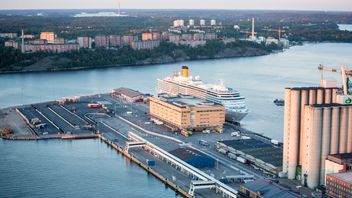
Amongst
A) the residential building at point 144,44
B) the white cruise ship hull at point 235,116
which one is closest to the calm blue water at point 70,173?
the white cruise ship hull at point 235,116

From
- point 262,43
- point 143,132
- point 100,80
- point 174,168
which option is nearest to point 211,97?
point 143,132

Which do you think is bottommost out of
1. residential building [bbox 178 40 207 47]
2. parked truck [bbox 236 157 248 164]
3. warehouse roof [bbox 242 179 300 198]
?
residential building [bbox 178 40 207 47]

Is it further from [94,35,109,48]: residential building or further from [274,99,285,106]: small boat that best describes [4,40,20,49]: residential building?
[274,99,285,106]: small boat

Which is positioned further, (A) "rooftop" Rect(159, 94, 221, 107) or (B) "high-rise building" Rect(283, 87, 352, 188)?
(A) "rooftop" Rect(159, 94, 221, 107)

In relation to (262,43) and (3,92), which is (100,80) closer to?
(3,92)

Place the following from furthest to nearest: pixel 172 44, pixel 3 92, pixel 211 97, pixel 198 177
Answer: pixel 172 44 → pixel 3 92 → pixel 211 97 → pixel 198 177

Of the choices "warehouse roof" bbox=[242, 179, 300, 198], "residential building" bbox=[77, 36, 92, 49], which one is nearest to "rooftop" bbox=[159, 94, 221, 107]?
"warehouse roof" bbox=[242, 179, 300, 198]

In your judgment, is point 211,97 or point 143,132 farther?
point 211,97
